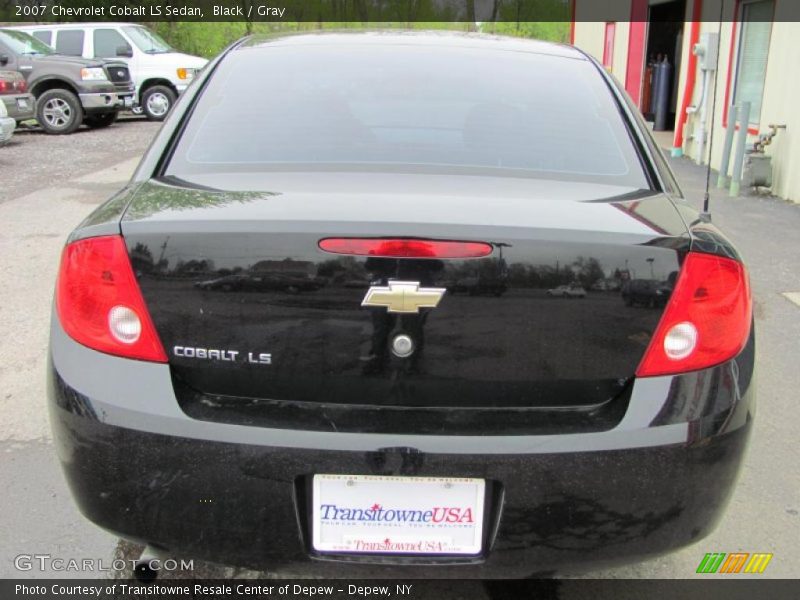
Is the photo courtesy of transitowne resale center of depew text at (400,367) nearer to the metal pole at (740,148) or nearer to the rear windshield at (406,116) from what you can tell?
the rear windshield at (406,116)

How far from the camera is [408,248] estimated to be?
1.75m

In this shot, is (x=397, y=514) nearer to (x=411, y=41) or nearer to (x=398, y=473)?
(x=398, y=473)

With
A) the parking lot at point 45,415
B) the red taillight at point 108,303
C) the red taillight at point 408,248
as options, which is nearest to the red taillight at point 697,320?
the red taillight at point 408,248

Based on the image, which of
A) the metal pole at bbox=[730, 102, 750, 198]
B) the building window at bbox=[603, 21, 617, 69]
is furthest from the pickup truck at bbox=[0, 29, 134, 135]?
the building window at bbox=[603, 21, 617, 69]

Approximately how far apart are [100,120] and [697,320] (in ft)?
53.8

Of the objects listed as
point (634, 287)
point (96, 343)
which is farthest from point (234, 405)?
point (634, 287)

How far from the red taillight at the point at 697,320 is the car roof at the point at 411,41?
141 centimetres

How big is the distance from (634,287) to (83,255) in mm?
1339

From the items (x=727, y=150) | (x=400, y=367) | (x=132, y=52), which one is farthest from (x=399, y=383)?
(x=132, y=52)

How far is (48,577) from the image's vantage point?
8.14 ft

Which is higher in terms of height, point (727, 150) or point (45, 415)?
point (727, 150)

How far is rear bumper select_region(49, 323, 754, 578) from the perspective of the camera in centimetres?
177

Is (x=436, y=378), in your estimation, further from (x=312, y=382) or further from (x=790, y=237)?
(x=790, y=237)

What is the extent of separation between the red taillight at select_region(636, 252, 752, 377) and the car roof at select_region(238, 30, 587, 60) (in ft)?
4.63
